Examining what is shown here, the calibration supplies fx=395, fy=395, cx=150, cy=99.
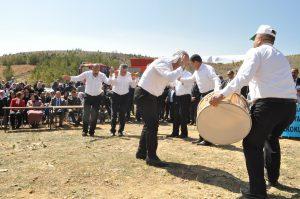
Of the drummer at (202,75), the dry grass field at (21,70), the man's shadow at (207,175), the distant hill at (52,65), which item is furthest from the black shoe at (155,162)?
the dry grass field at (21,70)

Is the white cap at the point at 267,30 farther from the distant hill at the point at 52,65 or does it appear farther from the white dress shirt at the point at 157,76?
the distant hill at the point at 52,65

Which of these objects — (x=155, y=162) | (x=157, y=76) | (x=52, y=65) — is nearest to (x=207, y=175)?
(x=155, y=162)

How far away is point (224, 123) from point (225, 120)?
0.05 metres

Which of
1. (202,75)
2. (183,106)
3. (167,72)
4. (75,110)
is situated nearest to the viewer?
(167,72)

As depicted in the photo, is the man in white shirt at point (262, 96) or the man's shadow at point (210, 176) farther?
the man's shadow at point (210, 176)

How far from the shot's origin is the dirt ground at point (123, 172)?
5816 millimetres

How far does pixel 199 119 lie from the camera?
552 centimetres

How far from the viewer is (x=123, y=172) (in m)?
6.86

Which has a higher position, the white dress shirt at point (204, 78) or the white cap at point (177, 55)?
the white cap at point (177, 55)

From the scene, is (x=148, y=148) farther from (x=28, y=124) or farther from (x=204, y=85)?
(x=28, y=124)

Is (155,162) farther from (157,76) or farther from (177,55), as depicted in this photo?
(177,55)

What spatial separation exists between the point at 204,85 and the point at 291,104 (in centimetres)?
407

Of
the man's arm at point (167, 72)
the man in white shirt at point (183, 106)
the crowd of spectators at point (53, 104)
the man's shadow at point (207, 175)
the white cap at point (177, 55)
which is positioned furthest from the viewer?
the crowd of spectators at point (53, 104)

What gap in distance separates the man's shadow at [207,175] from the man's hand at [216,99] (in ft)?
4.97
